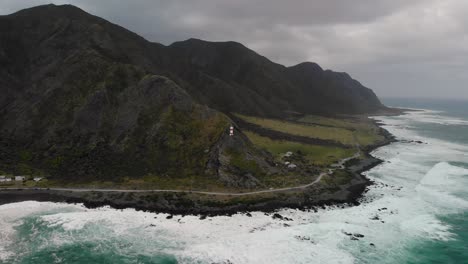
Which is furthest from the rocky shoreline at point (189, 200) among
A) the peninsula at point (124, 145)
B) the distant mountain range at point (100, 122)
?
the distant mountain range at point (100, 122)

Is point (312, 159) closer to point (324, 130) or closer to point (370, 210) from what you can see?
point (370, 210)

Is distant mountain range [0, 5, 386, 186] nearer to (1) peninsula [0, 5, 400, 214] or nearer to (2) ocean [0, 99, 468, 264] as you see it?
(1) peninsula [0, 5, 400, 214]

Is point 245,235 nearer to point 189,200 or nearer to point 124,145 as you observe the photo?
point 189,200

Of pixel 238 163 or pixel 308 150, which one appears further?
pixel 308 150

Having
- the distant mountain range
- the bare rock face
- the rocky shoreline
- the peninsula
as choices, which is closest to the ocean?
the rocky shoreline

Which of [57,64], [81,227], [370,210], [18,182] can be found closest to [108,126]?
[18,182]

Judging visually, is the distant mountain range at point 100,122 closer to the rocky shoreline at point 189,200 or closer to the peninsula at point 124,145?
the peninsula at point 124,145

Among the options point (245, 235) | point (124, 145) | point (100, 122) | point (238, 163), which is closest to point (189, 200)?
point (245, 235)
